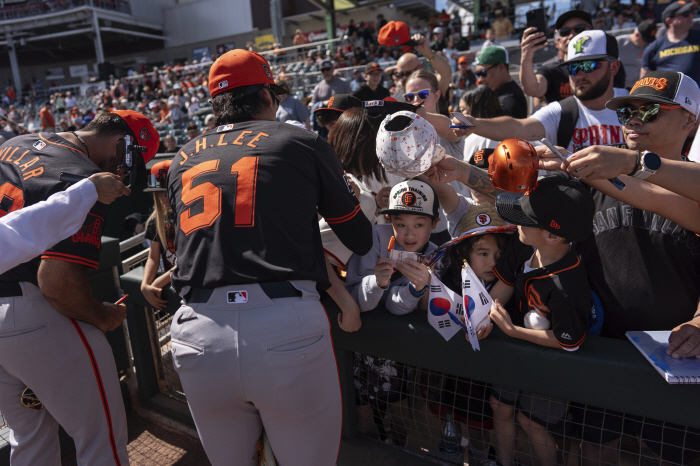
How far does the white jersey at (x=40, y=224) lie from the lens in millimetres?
1263

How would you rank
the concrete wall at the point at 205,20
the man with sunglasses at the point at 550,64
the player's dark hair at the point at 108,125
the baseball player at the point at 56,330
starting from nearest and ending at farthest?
1. the baseball player at the point at 56,330
2. the player's dark hair at the point at 108,125
3. the man with sunglasses at the point at 550,64
4. the concrete wall at the point at 205,20

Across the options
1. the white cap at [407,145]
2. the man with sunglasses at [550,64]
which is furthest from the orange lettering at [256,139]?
the man with sunglasses at [550,64]

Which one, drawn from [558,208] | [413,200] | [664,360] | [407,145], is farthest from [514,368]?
[407,145]

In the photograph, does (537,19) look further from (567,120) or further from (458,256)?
(458,256)

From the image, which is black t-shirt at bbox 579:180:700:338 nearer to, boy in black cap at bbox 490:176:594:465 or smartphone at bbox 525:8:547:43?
boy in black cap at bbox 490:176:594:465

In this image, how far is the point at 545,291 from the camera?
1.68m

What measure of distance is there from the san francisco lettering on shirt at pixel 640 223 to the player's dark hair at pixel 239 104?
4.77 feet

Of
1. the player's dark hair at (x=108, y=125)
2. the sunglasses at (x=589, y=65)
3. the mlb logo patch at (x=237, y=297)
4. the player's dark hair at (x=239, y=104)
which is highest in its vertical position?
the sunglasses at (x=589, y=65)

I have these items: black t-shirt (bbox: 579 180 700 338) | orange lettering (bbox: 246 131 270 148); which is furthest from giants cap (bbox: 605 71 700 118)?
orange lettering (bbox: 246 131 270 148)

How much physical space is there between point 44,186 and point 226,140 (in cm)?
80

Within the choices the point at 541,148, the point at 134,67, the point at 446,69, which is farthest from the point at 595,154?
the point at 134,67

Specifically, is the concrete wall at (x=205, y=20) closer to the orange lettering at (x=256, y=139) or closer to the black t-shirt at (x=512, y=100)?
the black t-shirt at (x=512, y=100)

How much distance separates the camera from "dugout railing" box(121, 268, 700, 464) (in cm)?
142

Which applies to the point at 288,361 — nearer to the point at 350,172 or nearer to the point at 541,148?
the point at 541,148
